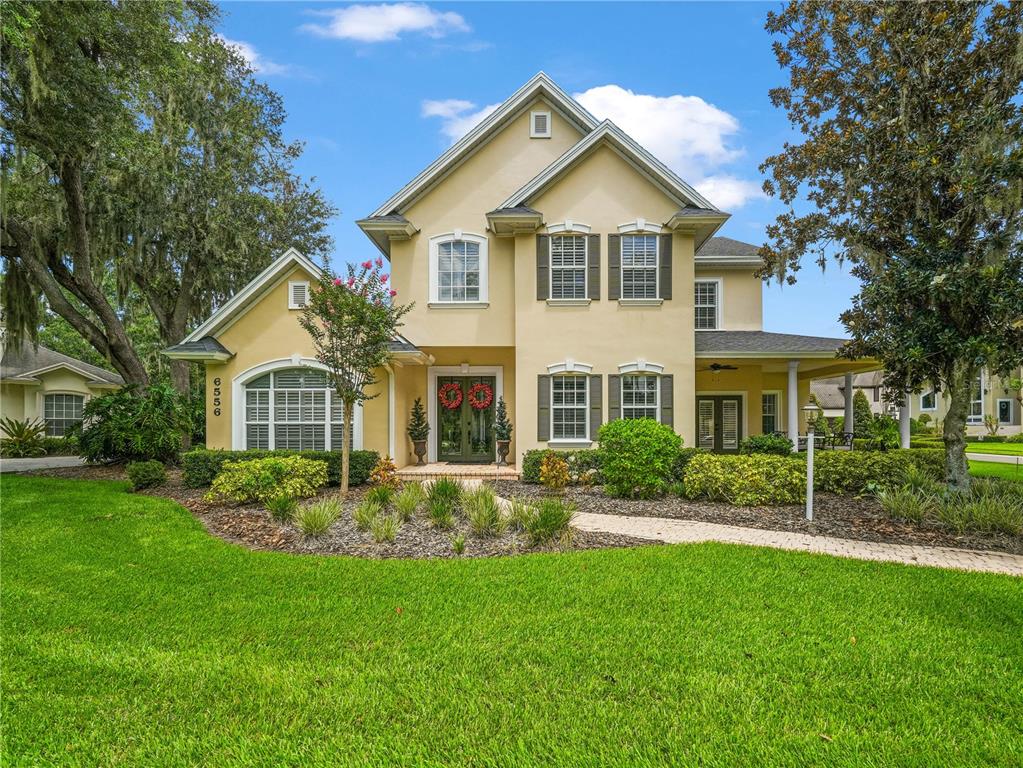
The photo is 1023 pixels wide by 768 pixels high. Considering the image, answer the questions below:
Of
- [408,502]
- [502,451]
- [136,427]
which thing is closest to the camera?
[408,502]

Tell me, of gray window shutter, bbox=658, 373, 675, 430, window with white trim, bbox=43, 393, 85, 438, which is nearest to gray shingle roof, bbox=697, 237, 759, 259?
gray window shutter, bbox=658, 373, 675, 430

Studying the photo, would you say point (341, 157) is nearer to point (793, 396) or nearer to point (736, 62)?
point (736, 62)

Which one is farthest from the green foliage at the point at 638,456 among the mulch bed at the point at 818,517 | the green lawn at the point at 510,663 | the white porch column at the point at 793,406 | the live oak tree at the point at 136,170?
the live oak tree at the point at 136,170

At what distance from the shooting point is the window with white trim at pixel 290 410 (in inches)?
505

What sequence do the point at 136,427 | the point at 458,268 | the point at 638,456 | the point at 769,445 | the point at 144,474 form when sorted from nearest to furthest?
the point at 638,456 < the point at 144,474 < the point at 769,445 < the point at 458,268 < the point at 136,427

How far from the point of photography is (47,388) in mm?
21391

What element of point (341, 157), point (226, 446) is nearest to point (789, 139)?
point (341, 157)

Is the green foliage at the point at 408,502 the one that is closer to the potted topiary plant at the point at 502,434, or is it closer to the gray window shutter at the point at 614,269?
the potted topiary plant at the point at 502,434

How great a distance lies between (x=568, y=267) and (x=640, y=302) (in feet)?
6.44

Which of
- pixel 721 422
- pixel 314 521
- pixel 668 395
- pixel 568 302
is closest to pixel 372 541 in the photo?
pixel 314 521

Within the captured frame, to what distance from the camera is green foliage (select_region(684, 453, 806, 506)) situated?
32.0 feet

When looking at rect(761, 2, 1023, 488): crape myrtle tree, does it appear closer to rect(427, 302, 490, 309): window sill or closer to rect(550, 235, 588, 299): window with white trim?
rect(550, 235, 588, 299): window with white trim

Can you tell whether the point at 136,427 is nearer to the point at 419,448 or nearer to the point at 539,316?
the point at 419,448

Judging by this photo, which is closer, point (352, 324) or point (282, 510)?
point (282, 510)
